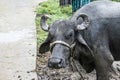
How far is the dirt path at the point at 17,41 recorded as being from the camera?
263 inches

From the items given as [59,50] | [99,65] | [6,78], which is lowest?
[6,78]

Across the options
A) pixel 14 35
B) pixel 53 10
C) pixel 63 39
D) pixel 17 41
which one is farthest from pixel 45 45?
pixel 53 10

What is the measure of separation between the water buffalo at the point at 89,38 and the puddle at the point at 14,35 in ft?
10.7

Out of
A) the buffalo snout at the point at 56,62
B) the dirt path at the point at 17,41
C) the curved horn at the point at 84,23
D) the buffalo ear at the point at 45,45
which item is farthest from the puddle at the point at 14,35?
the buffalo snout at the point at 56,62

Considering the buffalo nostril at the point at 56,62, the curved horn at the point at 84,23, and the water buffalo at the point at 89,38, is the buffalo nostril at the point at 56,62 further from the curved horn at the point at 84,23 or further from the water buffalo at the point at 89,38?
the curved horn at the point at 84,23

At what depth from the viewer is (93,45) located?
502 centimetres

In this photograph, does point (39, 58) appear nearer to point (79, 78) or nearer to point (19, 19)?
point (79, 78)

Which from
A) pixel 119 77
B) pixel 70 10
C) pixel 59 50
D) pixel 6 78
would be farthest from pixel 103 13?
pixel 70 10

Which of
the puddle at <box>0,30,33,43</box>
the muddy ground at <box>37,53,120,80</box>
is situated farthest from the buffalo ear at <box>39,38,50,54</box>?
the puddle at <box>0,30,33,43</box>

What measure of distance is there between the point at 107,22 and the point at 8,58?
9.00 feet

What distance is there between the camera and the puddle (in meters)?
8.34

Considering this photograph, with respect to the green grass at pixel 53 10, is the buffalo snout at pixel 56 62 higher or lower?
higher

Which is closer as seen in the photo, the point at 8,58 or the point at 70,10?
the point at 8,58

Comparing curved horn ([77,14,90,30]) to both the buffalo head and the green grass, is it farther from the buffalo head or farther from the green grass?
the green grass
